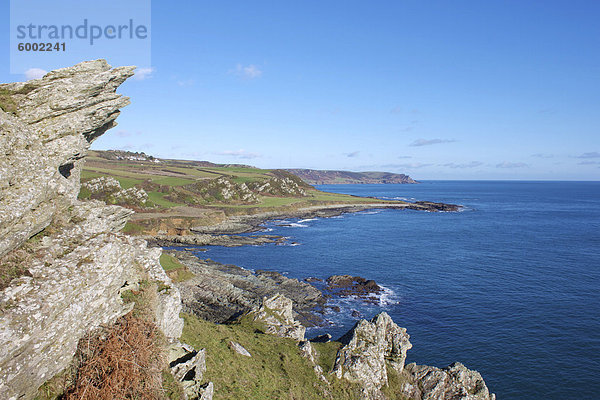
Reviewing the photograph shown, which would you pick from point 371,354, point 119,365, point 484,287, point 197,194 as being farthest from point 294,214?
point 119,365

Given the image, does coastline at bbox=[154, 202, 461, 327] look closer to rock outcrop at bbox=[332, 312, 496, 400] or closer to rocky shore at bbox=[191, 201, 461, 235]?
rock outcrop at bbox=[332, 312, 496, 400]

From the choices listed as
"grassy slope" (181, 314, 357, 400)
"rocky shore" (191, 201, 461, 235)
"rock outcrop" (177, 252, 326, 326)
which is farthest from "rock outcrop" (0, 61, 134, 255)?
"rocky shore" (191, 201, 461, 235)

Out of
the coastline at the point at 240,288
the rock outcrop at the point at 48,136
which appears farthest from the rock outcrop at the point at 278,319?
the rock outcrop at the point at 48,136

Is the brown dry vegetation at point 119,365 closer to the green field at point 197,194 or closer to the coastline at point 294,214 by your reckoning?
the coastline at point 294,214

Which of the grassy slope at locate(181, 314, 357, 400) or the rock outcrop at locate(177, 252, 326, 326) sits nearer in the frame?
the grassy slope at locate(181, 314, 357, 400)

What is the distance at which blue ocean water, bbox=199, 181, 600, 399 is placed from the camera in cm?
3356

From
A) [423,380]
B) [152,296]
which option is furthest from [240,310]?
[152,296]

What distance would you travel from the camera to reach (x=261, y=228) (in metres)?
104

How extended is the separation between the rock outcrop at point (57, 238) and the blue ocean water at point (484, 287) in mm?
28749

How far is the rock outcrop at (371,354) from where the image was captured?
25.0m

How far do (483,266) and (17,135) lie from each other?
69583 millimetres

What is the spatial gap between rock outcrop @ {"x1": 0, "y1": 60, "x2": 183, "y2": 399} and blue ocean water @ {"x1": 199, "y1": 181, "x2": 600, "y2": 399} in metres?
28.7

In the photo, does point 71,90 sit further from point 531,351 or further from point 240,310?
point 531,351

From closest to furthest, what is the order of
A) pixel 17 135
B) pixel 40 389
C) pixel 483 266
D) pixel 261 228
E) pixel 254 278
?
pixel 40 389
pixel 17 135
pixel 254 278
pixel 483 266
pixel 261 228
